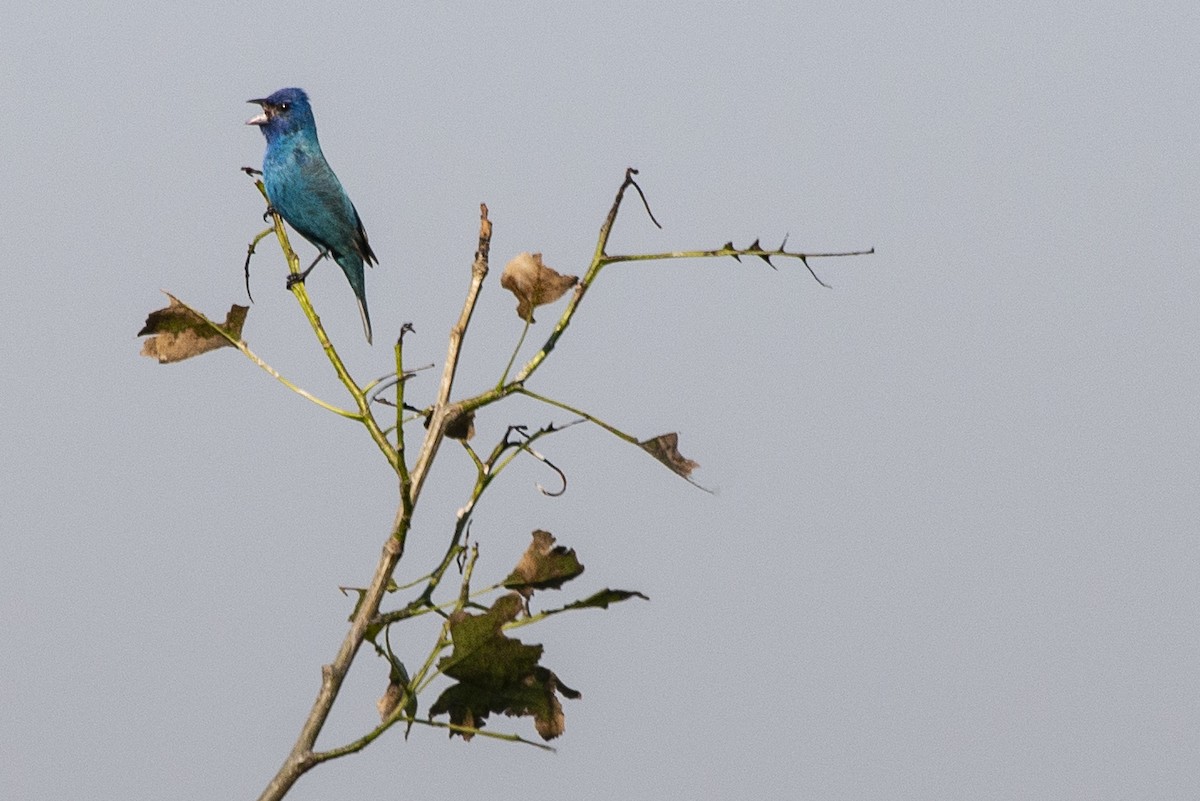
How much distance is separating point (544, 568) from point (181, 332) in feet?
2.92

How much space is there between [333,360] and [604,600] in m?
0.64

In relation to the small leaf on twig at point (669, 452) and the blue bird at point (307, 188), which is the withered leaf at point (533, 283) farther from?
the blue bird at point (307, 188)

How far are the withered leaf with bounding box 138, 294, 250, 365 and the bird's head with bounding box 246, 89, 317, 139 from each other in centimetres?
460

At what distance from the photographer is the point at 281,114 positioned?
23.6 feet

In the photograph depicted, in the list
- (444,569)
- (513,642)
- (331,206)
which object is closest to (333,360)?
(444,569)

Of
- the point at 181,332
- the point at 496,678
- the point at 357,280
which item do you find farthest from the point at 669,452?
the point at 357,280

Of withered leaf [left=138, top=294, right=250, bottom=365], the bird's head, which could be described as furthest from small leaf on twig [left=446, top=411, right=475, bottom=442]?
the bird's head

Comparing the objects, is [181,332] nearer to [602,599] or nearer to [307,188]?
[602,599]

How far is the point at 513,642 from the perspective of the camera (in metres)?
2.52

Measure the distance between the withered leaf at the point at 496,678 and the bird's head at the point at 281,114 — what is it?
5.18 metres

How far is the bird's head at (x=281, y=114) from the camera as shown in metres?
7.18

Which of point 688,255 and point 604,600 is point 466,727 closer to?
point 604,600

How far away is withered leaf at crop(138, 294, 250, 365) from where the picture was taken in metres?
2.79

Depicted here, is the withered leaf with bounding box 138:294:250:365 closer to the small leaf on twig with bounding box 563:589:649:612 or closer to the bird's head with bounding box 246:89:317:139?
the small leaf on twig with bounding box 563:589:649:612
